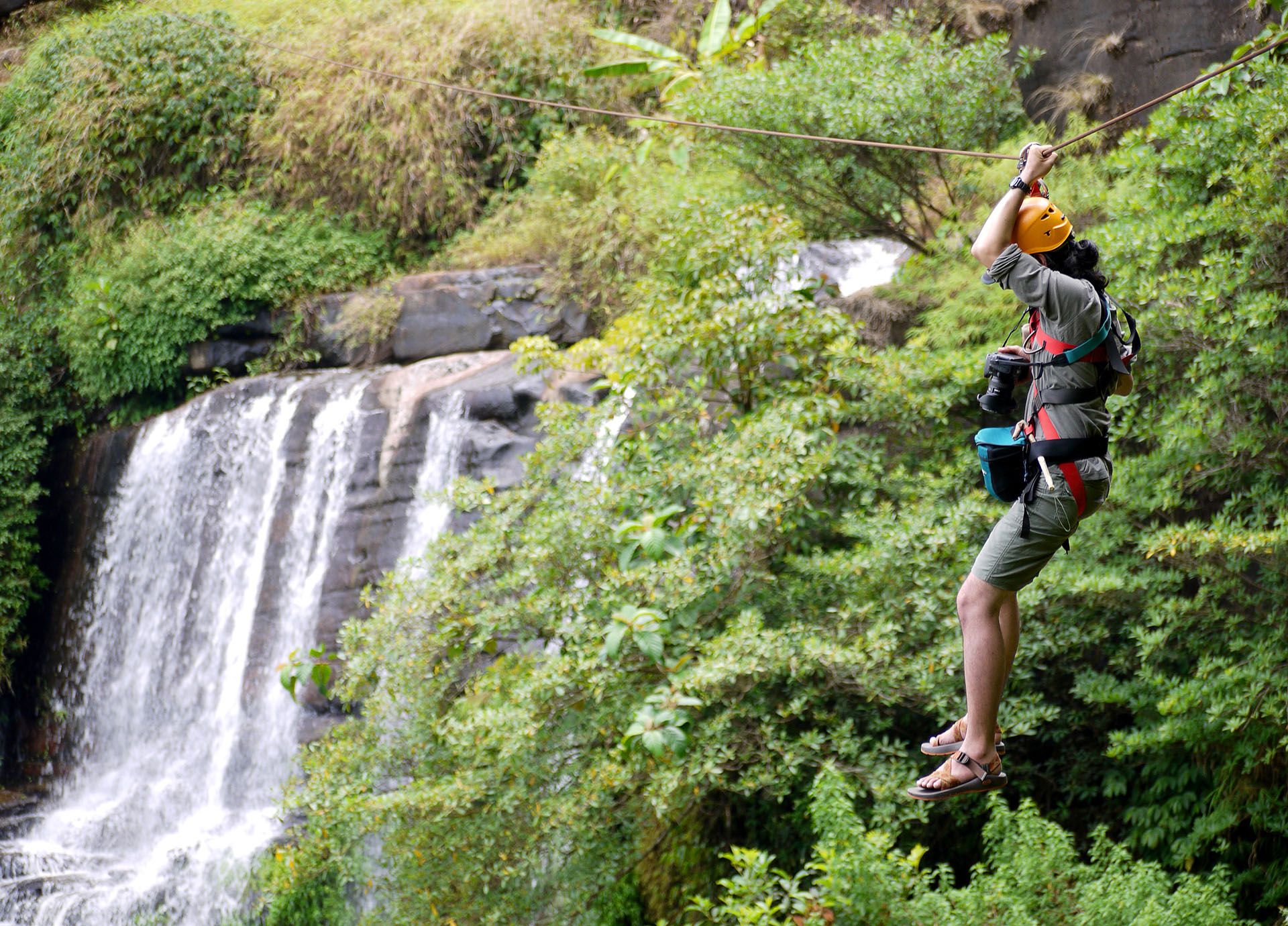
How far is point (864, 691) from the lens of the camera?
22.5 feet

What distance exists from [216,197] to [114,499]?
14.6 feet

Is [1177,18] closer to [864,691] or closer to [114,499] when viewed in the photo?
[864,691]

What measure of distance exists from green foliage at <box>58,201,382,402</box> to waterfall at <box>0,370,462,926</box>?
1268 mm

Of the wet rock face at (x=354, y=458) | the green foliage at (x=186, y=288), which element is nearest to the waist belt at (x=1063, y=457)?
the wet rock face at (x=354, y=458)

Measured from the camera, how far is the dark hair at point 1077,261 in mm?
3688

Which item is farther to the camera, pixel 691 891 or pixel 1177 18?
pixel 1177 18

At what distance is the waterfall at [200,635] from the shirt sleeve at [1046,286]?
7.65m

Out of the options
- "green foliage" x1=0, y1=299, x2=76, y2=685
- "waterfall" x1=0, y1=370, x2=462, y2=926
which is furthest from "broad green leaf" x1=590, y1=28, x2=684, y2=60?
"green foliage" x1=0, y1=299, x2=76, y2=685

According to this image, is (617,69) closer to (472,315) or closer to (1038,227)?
(472,315)

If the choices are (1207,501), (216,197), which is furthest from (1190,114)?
(216,197)

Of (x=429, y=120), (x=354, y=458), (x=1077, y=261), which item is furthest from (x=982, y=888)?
(x=429, y=120)

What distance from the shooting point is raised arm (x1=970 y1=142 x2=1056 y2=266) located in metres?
3.57

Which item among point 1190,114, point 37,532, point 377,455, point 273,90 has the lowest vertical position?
point 37,532

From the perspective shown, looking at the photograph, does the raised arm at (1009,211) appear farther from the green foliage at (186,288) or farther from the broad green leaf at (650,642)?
the green foliage at (186,288)
